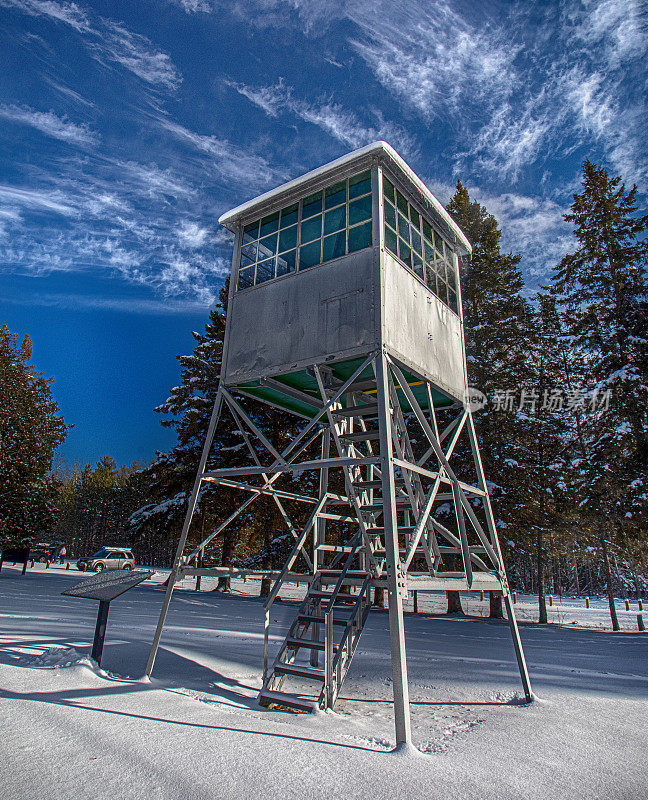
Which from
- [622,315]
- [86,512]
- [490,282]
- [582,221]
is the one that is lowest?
[86,512]

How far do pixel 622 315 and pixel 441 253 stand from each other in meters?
13.5

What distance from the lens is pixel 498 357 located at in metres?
21.1

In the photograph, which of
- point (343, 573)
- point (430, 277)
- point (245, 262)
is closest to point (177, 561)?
point (343, 573)

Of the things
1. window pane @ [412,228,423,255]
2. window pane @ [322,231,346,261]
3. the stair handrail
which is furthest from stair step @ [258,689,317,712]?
window pane @ [412,228,423,255]

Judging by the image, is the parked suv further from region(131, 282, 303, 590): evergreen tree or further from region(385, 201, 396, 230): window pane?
region(385, 201, 396, 230): window pane

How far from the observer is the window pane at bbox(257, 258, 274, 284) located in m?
8.80

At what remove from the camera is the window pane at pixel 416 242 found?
8.72 meters

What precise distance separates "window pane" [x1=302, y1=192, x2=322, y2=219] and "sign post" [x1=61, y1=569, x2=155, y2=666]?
6427 millimetres

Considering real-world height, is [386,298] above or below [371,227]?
below

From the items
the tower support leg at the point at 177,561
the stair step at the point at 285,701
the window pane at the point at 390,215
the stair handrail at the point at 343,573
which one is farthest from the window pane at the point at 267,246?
the stair step at the point at 285,701

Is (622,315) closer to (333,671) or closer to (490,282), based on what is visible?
(490,282)

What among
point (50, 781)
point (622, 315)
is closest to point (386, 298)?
point (50, 781)

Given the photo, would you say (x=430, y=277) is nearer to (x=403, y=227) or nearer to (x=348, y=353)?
(x=403, y=227)

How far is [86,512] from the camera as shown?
68.9 m
